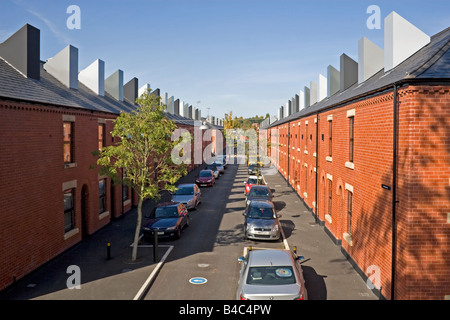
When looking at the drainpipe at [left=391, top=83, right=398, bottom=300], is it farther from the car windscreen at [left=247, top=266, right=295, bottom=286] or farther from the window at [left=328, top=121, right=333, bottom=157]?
the window at [left=328, top=121, right=333, bottom=157]

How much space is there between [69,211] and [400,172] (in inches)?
553

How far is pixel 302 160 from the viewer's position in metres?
30.5

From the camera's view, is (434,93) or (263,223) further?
(263,223)

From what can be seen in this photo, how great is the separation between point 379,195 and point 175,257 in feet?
28.6

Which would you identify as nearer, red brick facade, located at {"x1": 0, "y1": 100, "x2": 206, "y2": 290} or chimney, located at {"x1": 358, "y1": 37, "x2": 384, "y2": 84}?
red brick facade, located at {"x1": 0, "y1": 100, "x2": 206, "y2": 290}

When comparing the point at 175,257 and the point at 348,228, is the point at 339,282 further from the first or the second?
the point at 175,257

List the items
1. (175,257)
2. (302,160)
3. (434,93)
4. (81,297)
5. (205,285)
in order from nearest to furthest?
(434,93) < (81,297) < (205,285) < (175,257) < (302,160)

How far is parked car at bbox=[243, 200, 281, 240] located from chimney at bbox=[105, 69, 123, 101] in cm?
1716

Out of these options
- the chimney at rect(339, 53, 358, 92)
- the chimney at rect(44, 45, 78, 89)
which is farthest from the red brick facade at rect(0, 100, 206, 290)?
the chimney at rect(339, 53, 358, 92)

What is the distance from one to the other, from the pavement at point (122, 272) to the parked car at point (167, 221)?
73cm

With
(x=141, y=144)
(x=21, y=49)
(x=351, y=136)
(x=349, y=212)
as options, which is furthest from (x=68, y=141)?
(x=349, y=212)

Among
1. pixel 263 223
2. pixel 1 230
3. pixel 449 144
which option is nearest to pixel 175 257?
pixel 263 223

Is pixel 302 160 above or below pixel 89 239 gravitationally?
Result: above

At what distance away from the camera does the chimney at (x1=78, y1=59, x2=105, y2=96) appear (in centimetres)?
2548
